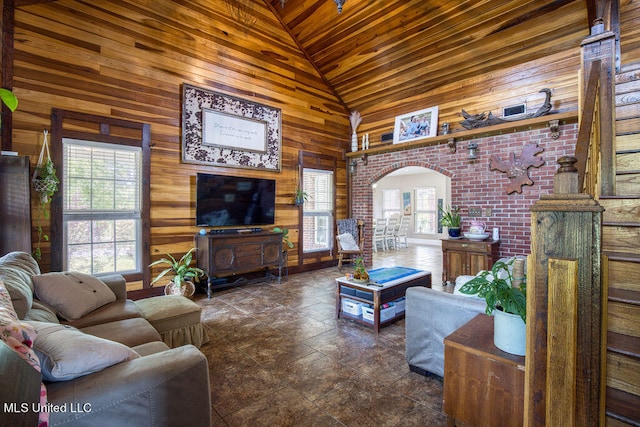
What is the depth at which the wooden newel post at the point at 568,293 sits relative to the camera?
1.03 meters

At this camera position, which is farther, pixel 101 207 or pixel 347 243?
pixel 347 243

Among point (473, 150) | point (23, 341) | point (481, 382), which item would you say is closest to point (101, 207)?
point (23, 341)

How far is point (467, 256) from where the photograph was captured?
4.52 meters

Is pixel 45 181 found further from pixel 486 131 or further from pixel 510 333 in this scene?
pixel 486 131

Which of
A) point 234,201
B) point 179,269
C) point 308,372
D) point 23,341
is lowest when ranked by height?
point 308,372

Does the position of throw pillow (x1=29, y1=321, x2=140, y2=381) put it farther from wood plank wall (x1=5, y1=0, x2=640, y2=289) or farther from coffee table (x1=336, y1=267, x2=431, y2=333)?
wood plank wall (x1=5, y1=0, x2=640, y2=289)

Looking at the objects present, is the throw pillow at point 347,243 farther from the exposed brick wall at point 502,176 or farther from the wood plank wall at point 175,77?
the exposed brick wall at point 502,176

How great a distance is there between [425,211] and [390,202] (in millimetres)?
1497

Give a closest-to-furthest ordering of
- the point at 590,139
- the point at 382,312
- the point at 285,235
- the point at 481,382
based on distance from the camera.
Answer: the point at 481,382, the point at 590,139, the point at 382,312, the point at 285,235

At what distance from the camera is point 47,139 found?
337 cm

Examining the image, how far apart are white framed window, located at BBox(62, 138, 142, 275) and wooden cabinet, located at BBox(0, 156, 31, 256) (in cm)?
52

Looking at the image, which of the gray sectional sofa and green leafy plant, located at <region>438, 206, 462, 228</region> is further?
green leafy plant, located at <region>438, 206, 462, 228</region>

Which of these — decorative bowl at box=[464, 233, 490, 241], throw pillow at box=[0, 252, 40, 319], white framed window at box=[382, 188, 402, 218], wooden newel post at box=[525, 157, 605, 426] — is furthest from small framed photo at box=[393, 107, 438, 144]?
white framed window at box=[382, 188, 402, 218]

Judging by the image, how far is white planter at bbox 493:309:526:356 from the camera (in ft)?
4.60
